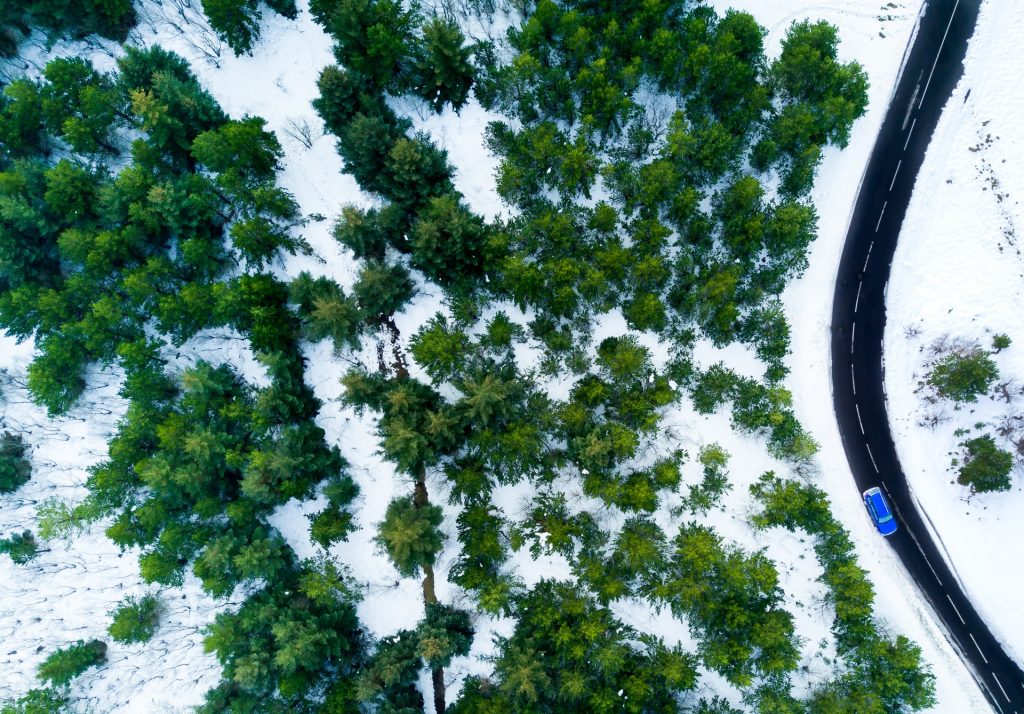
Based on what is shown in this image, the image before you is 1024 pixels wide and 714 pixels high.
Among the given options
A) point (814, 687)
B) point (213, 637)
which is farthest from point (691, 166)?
point (213, 637)

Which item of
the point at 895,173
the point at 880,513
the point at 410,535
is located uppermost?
the point at 895,173

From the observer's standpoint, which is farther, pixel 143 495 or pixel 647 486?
pixel 143 495

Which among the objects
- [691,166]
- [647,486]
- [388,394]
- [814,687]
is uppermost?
[691,166]

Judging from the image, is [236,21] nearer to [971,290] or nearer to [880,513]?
[971,290]

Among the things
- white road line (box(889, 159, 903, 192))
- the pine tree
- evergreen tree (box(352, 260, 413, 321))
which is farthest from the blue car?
the pine tree

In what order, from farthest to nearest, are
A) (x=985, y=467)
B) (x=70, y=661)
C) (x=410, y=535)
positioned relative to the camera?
(x=70, y=661) < (x=985, y=467) < (x=410, y=535)

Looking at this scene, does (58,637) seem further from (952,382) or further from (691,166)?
(952,382)

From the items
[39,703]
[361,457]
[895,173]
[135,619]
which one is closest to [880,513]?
[895,173]

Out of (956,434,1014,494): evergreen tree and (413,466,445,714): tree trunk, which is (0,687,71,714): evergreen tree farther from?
(956,434,1014,494): evergreen tree
